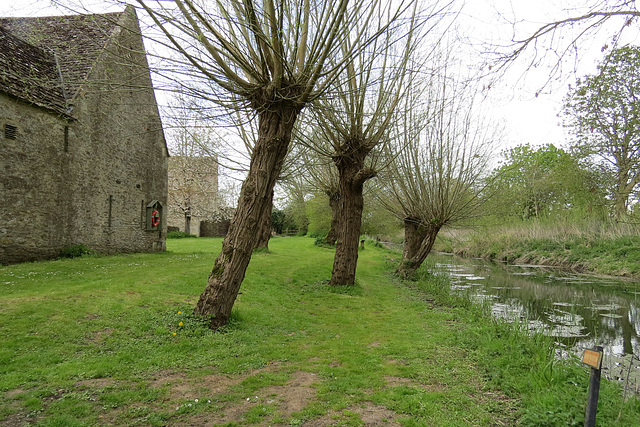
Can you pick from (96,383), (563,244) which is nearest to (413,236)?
(563,244)

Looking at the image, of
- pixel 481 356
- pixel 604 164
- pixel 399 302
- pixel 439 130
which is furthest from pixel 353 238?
pixel 604 164

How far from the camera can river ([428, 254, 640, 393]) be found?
6164mm

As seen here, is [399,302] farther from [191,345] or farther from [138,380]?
[138,380]

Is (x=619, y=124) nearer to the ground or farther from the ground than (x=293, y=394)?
farther from the ground

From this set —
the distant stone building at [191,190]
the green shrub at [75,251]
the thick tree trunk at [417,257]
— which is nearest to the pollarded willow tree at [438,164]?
the thick tree trunk at [417,257]

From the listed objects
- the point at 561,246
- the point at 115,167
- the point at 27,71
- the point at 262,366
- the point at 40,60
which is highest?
the point at 40,60

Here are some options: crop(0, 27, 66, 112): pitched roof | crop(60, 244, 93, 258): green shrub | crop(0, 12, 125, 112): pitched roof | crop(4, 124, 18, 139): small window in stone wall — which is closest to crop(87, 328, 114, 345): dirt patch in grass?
crop(0, 12, 125, 112): pitched roof

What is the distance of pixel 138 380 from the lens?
13.4ft

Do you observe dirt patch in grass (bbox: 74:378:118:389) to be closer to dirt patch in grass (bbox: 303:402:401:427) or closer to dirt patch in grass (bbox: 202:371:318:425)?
dirt patch in grass (bbox: 202:371:318:425)

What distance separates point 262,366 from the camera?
4.80 meters

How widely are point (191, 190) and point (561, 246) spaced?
28.7 metres

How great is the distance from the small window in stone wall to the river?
1340 cm

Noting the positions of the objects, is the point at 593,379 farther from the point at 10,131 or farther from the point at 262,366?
the point at 10,131

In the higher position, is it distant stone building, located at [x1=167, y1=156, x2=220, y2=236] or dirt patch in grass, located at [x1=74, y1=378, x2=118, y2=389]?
distant stone building, located at [x1=167, y1=156, x2=220, y2=236]
